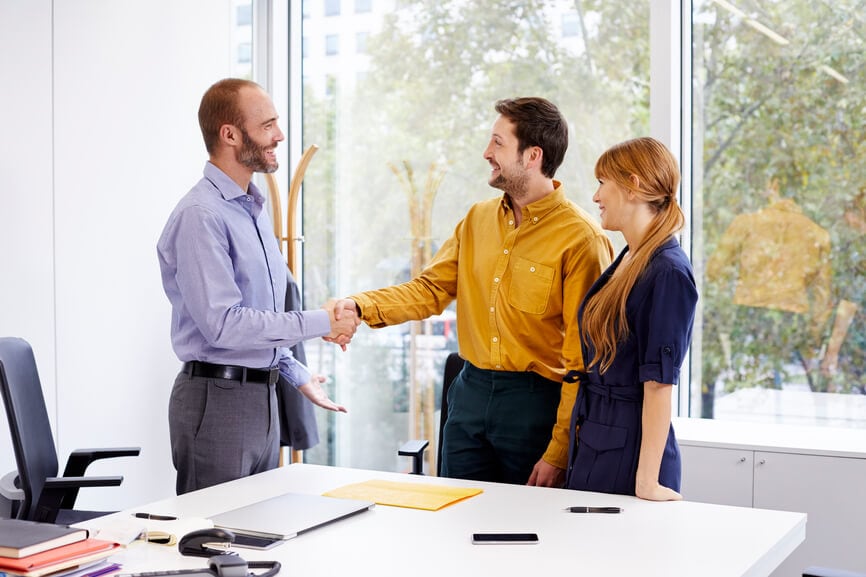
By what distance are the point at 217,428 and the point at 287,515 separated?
0.74m

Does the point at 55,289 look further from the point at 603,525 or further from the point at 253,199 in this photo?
the point at 603,525

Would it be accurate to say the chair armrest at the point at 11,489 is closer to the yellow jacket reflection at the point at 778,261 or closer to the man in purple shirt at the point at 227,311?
the man in purple shirt at the point at 227,311

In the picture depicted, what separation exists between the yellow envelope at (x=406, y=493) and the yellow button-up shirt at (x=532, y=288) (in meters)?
0.44

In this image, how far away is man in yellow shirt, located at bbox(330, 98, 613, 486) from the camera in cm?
279

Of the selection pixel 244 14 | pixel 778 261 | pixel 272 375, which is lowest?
pixel 272 375

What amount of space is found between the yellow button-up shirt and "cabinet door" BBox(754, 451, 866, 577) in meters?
1.03

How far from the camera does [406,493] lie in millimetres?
2332

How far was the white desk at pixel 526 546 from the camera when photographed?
68.6 inches

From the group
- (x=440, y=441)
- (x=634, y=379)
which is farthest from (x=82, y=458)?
(x=634, y=379)

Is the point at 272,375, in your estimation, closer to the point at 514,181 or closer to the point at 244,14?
the point at 514,181

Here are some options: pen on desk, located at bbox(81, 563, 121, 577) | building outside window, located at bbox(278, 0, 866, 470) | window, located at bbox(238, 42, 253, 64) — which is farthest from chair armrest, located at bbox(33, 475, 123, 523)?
window, located at bbox(238, 42, 253, 64)

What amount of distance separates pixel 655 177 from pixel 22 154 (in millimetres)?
2319

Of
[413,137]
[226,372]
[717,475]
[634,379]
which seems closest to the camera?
[634,379]

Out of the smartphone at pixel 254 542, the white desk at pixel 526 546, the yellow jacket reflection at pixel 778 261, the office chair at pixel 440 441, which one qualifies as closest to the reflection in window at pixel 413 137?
the yellow jacket reflection at pixel 778 261
